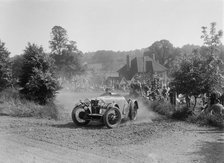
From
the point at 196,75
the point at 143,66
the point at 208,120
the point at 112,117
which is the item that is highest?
the point at 143,66

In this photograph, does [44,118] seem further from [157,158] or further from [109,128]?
[157,158]

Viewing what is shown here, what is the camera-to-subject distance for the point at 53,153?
23.1ft

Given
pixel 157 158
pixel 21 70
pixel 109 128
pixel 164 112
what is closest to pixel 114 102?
pixel 109 128

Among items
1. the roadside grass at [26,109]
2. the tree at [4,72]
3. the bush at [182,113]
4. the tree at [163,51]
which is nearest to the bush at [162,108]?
the bush at [182,113]

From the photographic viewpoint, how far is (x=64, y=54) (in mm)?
53375

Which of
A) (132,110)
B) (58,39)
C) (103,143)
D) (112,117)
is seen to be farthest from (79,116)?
(58,39)

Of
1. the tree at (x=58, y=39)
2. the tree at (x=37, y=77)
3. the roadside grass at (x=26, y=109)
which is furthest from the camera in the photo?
the tree at (x=58, y=39)

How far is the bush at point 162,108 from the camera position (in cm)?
1423

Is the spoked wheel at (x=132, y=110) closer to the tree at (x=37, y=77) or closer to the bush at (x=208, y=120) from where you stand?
the bush at (x=208, y=120)

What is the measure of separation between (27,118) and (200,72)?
8.40 meters

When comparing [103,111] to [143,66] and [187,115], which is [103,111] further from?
[143,66]

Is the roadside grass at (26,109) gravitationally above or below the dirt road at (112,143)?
above

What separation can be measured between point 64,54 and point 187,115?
1690 inches

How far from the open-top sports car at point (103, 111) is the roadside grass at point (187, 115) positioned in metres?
2.59
